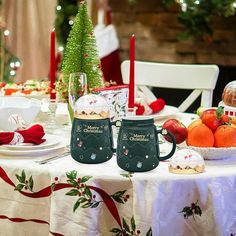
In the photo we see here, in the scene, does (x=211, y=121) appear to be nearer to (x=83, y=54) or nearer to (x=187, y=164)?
(x=187, y=164)

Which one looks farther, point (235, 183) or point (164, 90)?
point (164, 90)

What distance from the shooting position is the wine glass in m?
1.60

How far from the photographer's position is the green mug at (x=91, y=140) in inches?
51.4

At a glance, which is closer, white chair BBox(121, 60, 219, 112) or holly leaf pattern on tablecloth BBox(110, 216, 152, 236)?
holly leaf pattern on tablecloth BBox(110, 216, 152, 236)

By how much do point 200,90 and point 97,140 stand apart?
46.1 inches

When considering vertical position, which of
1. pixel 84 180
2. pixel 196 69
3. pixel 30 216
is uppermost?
pixel 196 69

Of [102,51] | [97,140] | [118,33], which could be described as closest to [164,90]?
[102,51]

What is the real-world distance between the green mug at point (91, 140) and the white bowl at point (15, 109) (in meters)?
0.29

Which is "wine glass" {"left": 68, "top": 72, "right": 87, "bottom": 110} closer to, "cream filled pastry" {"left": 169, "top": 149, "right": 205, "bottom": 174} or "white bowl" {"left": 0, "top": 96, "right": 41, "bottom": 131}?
"white bowl" {"left": 0, "top": 96, "right": 41, "bottom": 131}

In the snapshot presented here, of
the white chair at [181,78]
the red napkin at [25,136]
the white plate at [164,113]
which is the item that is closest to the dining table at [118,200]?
the red napkin at [25,136]

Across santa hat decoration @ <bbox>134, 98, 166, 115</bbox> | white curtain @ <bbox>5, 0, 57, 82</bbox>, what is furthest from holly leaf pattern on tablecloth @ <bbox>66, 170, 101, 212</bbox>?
white curtain @ <bbox>5, 0, 57, 82</bbox>

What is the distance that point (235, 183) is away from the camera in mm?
1266

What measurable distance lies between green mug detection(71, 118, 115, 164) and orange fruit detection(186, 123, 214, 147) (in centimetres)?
22

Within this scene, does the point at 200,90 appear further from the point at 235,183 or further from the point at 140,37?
the point at 140,37
